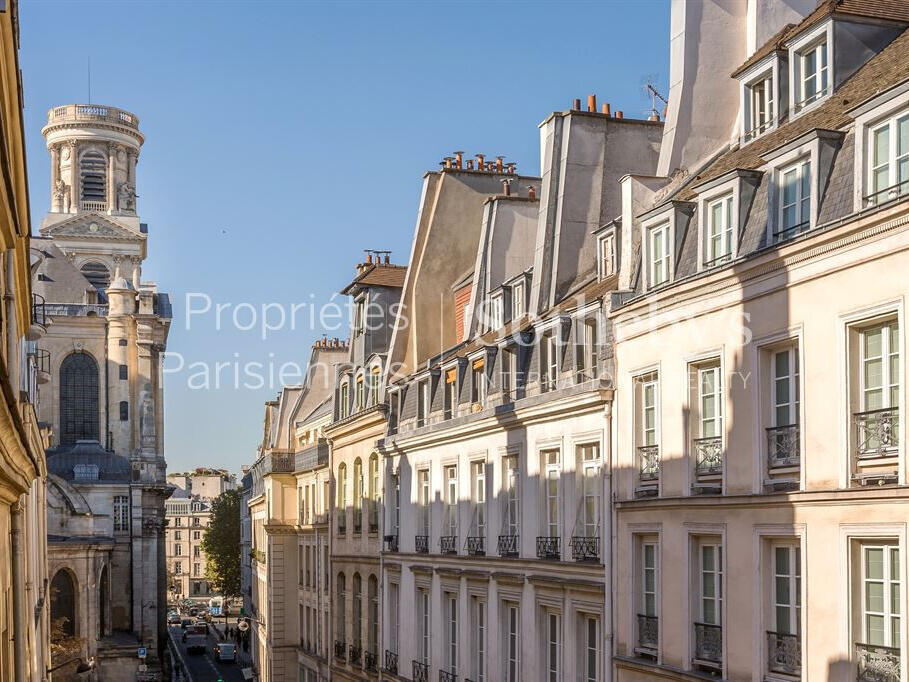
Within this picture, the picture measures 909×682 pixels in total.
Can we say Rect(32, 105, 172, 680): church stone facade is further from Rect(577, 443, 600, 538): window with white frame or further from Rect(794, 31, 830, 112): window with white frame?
Rect(794, 31, 830, 112): window with white frame

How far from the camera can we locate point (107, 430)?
8450cm

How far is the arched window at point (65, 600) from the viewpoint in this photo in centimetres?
6912

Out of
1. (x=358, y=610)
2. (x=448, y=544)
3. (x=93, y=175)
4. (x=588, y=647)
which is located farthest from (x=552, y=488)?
(x=93, y=175)

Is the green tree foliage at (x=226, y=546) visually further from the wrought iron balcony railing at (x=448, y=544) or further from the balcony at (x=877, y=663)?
the balcony at (x=877, y=663)

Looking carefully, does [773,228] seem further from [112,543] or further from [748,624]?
[112,543]

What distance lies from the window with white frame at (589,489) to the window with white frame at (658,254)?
325 centimetres

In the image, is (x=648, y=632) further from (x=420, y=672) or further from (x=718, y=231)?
(x=420, y=672)

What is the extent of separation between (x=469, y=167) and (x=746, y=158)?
52.9 feet

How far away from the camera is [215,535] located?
11894cm

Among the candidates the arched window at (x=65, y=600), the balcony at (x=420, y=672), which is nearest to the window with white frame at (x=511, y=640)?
the balcony at (x=420, y=672)

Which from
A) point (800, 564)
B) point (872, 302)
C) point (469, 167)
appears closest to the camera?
point (872, 302)

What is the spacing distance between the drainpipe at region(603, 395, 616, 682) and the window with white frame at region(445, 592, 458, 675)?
26.0 feet

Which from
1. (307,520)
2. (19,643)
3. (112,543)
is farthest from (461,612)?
(112,543)

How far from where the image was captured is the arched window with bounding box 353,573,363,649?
36125 millimetres
